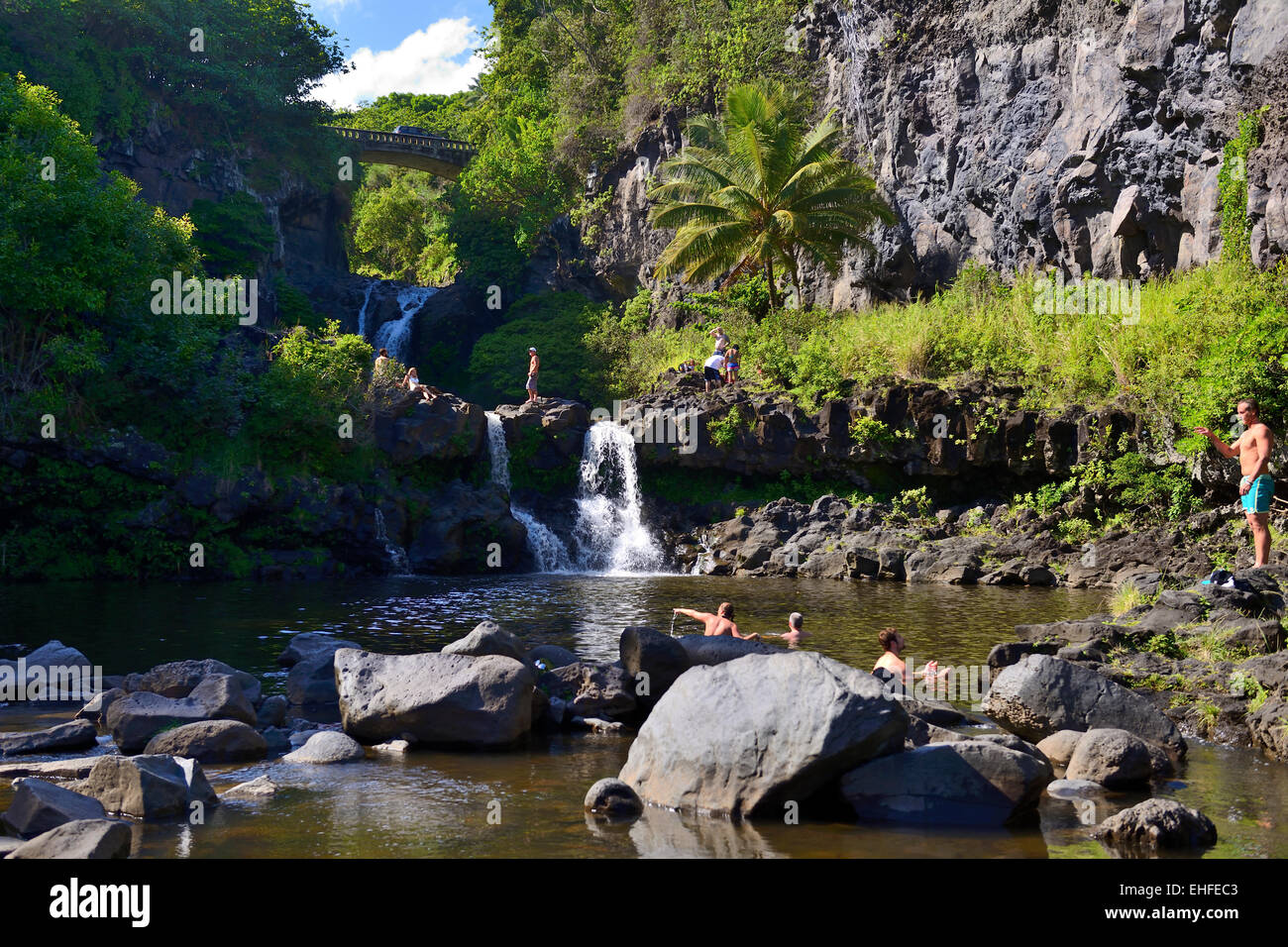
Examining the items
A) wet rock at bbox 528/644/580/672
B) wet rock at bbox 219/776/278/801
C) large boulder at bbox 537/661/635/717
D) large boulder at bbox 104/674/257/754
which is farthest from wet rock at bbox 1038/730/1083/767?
large boulder at bbox 104/674/257/754

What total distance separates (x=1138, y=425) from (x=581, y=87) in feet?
106

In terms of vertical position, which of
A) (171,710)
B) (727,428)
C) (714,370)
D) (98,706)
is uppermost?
(714,370)

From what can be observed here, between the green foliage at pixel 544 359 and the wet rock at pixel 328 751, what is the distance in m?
30.8

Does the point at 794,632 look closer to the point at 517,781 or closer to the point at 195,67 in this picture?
the point at 517,781

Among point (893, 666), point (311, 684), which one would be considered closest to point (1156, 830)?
point (893, 666)

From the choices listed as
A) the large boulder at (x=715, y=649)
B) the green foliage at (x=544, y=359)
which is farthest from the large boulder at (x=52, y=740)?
the green foliage at (x=544, y=359)

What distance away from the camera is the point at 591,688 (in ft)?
34.7

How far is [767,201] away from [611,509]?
36.9 ft

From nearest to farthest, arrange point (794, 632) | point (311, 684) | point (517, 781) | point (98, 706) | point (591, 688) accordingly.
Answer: point (517, 781), point (98, 706), point (591, 688), point (311, 684), point (794, 632)

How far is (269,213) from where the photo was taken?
42.9m

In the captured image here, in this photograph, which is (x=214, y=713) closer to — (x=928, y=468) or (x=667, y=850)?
(x=667, y=850)

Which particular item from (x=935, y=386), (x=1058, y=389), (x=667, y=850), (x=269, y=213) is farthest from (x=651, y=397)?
(x=667, y=850)

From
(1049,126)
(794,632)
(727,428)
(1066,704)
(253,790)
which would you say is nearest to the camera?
(253,790)

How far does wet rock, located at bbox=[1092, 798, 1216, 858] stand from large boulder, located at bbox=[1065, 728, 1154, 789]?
1.13 meters
